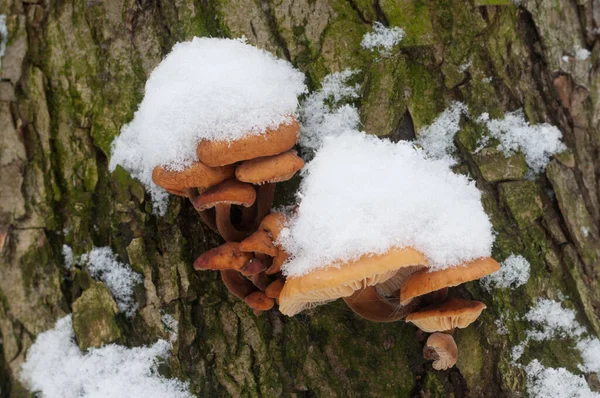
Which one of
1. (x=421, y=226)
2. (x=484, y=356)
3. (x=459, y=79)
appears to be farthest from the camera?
(x=459, y=79)

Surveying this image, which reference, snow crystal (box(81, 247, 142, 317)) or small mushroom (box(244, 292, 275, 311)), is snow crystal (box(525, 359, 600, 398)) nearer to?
small mushroom (box(244, 292, 275, 311))

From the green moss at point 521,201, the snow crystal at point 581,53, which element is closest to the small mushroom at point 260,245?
the green moss at point 521,201

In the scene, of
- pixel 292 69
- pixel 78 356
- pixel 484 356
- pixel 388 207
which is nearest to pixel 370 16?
pixel 292 69

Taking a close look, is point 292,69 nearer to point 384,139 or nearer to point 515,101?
point 384,139

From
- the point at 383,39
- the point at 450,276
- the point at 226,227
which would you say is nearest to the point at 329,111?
the point at 383,39

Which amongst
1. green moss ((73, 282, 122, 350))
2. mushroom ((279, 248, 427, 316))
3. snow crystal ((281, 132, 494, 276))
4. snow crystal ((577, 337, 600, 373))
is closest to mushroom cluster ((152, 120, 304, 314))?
snow crystal ((281, 132, 494, 276))

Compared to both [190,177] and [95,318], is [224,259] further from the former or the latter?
[95,318]

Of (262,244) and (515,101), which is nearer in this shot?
(262,244)
